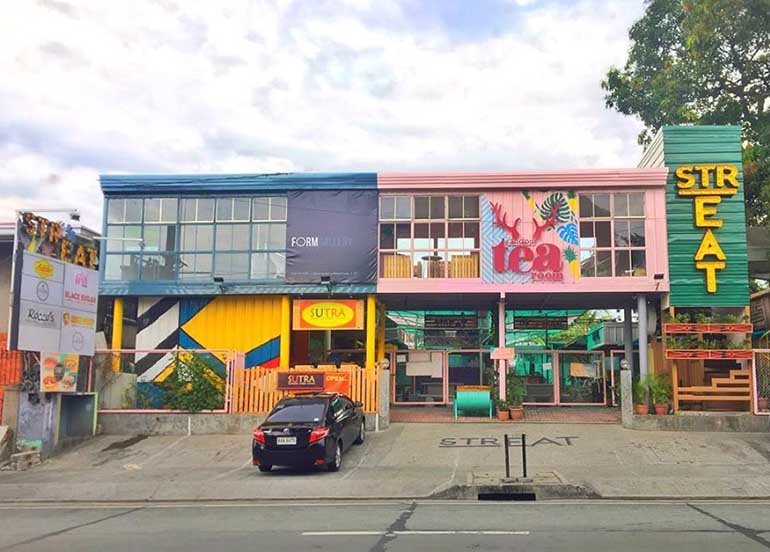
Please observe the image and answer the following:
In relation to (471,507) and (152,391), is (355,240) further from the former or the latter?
(471,507)

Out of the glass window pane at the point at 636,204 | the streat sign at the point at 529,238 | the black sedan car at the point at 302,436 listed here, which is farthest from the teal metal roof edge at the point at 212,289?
the glass window pane at the point at 636,204

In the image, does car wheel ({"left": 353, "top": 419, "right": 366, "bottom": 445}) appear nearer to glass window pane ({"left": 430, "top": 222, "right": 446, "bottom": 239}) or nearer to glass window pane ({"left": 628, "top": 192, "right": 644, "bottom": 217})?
glass window pane ({"left": 430, "top": 222, "right": 446, "bottom": 239})

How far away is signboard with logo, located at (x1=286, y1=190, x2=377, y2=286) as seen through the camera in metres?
21.8

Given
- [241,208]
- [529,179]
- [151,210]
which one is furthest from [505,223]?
[151,210]

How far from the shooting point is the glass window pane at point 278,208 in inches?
879

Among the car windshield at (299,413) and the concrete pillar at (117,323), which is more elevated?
the concrete pillar at (117,323)

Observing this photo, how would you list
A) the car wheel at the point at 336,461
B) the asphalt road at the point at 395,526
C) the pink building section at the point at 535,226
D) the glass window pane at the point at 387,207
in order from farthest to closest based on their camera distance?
the glass window pane at the point at 387,207 < the pink building section at the point at 535,226 < the car wheel at the point at 336,461 < the asphalt road at the point at 395,526

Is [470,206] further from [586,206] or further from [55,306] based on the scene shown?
[55,306]

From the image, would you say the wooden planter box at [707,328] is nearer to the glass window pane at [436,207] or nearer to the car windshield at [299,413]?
the glass window pane at [436,207]

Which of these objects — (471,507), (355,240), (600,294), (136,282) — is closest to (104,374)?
(136,282)

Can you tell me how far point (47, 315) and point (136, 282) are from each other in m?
5.14

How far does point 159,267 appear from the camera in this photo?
883 inches

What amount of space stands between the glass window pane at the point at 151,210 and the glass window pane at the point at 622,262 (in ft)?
46.4

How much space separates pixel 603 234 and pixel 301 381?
9.98m
